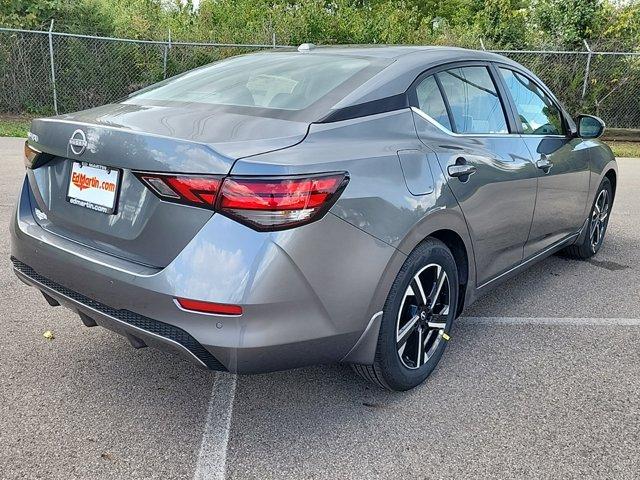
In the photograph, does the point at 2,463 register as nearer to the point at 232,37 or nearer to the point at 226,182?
the point at 226,182

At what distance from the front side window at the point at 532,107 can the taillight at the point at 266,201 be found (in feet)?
7.05

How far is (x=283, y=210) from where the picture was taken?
2.13m

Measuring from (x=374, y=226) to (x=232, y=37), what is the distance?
44.7 feet

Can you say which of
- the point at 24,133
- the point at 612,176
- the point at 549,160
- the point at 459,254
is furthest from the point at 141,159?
the point at 24,133

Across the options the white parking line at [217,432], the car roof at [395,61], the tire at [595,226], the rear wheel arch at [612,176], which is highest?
the car roof at [395,61]

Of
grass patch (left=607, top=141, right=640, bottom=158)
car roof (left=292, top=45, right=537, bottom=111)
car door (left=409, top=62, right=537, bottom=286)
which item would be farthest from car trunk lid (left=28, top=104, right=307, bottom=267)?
grass patch (left=607, top=141, right=640, bottom=158)

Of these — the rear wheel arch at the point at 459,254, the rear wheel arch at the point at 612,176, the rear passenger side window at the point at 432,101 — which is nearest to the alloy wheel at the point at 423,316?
the rear wheel arch at the point at 459,254

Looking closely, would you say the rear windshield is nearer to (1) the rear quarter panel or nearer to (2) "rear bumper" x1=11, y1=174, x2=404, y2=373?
(1) the rear quarter panel

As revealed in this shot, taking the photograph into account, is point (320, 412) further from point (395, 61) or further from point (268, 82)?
point (395, 61)

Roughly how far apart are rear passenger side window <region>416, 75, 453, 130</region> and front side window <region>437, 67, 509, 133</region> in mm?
75

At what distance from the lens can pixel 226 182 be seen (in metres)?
2.11

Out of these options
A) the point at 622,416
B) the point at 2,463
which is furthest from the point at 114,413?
the point at 622,416

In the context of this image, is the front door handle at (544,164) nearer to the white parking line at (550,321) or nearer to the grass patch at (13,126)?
the white parking line at (550,321)

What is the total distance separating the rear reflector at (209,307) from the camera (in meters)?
2.13
